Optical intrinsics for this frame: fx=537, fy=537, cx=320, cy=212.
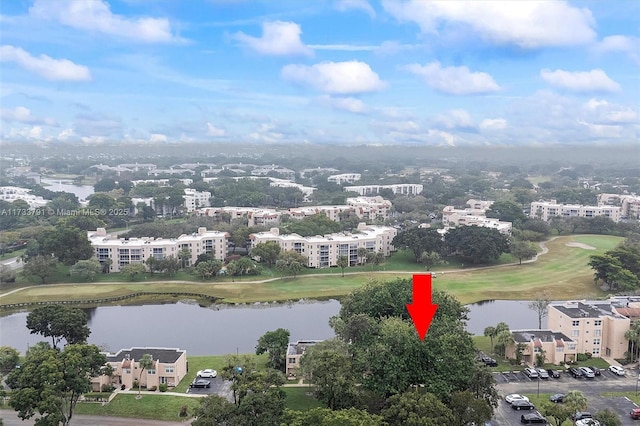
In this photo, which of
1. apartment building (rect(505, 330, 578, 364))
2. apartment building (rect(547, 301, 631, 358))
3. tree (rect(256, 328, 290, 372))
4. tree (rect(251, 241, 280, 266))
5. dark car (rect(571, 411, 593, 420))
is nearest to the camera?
dark car (rect(571, 411, 593, 420))

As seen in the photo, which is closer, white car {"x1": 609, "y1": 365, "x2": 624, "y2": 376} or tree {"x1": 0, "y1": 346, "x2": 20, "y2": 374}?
tree {"x1": 0, "y1": 346, "x2": 20, "y2": 374}

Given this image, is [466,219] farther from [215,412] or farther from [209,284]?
[215,412]

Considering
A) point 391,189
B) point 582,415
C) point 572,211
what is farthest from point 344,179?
point 582,415

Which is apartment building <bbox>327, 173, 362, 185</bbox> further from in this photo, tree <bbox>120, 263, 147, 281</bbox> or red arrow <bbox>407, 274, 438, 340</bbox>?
red arrow <bbox>407, 274, 438, 340</bbox>

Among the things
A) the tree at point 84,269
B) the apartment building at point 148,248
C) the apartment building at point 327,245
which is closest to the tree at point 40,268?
the tree at point 84,269

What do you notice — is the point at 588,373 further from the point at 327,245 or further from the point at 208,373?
the point at 327,245

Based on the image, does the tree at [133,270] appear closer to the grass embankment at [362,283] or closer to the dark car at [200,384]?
the grass embankment at [362,283]

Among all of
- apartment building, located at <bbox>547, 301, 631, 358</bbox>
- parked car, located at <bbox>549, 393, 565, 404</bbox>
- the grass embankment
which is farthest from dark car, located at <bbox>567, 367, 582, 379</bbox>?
the grass embankment
